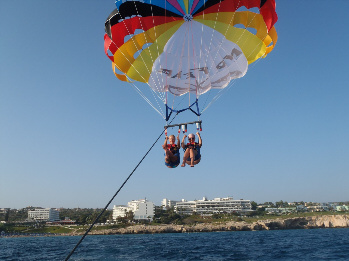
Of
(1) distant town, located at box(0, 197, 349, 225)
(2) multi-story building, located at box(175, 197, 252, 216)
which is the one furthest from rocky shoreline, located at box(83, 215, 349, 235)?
(2) multi-story building, located at box(175, 197, 252, 216)

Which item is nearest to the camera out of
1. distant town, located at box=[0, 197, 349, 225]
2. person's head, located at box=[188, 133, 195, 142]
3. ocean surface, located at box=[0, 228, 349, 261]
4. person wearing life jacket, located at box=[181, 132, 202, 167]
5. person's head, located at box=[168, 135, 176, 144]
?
person wearing life jacket, located at box=[181, 132, 202, 167]

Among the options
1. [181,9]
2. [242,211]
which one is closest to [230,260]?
[181,9]

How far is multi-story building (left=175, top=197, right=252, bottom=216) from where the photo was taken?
119544 millimetres

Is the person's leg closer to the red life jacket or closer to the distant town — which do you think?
the red life jacket

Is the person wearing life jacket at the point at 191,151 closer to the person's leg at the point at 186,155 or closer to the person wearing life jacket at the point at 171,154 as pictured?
the person's leg at the point at 186,155

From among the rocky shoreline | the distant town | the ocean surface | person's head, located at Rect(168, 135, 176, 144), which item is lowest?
the rocky shoreline

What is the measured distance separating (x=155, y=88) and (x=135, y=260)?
1598 cm

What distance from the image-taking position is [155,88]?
1230 centimetres

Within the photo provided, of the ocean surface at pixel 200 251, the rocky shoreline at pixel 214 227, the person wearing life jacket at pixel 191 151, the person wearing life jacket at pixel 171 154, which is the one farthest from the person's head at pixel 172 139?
the rocky shoreline at pixel 214 227

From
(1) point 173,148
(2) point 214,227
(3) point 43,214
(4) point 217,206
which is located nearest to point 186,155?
(1) point 173,148

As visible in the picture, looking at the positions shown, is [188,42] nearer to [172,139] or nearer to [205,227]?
[172,139]

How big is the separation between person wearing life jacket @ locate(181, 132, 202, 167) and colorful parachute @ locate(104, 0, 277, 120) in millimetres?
1467

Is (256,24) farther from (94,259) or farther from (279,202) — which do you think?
(279,202)

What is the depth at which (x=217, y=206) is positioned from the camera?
124 m
